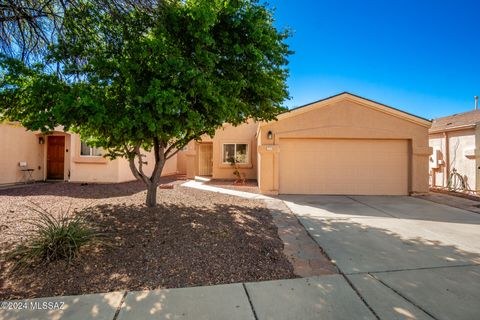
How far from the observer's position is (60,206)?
6844 mm

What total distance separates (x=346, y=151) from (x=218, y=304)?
9.00m

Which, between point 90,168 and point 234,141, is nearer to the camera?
point 90,168

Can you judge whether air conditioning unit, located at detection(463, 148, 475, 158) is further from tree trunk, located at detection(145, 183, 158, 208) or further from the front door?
the front door

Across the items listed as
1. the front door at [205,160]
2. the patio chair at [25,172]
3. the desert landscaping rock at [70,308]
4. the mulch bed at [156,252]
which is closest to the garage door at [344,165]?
the mulch bed at [156,252]

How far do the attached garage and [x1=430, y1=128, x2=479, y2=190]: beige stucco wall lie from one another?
3728mm

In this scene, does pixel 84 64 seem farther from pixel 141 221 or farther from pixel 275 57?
pixel 275 57

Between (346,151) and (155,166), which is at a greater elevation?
(346,151)

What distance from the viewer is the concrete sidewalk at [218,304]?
2.43m

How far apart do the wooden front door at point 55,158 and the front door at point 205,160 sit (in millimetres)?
8160

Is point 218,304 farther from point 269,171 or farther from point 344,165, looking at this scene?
point 344,165

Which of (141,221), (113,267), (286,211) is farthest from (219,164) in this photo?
(113,267)

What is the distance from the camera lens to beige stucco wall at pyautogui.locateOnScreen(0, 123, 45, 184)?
36.2 feet

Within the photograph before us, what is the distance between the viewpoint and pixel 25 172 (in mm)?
12023

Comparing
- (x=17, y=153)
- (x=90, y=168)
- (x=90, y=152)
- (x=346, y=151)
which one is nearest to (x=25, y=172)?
(x=17, y=153)
